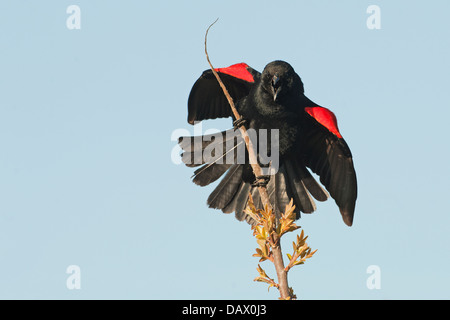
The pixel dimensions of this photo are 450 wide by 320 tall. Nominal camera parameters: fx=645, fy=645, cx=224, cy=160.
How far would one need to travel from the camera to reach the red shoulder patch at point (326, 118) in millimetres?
6695

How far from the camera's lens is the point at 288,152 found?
732cm

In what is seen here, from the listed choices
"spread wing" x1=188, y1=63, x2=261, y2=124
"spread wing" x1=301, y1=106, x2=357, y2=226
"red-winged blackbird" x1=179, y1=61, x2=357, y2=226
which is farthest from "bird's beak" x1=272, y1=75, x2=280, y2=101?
"spread wing" x1=188, y1=63, x2=261, y2=124

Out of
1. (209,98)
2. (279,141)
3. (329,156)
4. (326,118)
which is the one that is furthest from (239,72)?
(329,156)

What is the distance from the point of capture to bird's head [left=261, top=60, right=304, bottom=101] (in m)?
6.98

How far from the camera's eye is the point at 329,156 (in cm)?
719

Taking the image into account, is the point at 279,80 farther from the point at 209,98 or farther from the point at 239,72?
the point at 209,98

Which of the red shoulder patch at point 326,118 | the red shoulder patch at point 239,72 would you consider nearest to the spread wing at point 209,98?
the red shoulder patch at point 239,72

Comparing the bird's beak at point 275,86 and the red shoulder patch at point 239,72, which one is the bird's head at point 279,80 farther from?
the red shoulder patch at point 239,72

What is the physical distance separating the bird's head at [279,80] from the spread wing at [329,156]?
1.02 feet

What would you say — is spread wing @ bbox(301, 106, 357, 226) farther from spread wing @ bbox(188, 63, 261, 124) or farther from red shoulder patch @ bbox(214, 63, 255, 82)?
spread wing @ bbox(188, 63, 261, 124)

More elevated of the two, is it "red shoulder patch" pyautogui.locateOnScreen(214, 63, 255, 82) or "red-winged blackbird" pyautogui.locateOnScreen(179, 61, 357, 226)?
"red shoulder patch" pyautogui.locateOnScreen(214, 63, 255, 82)

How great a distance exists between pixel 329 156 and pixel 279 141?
0.58 metres
